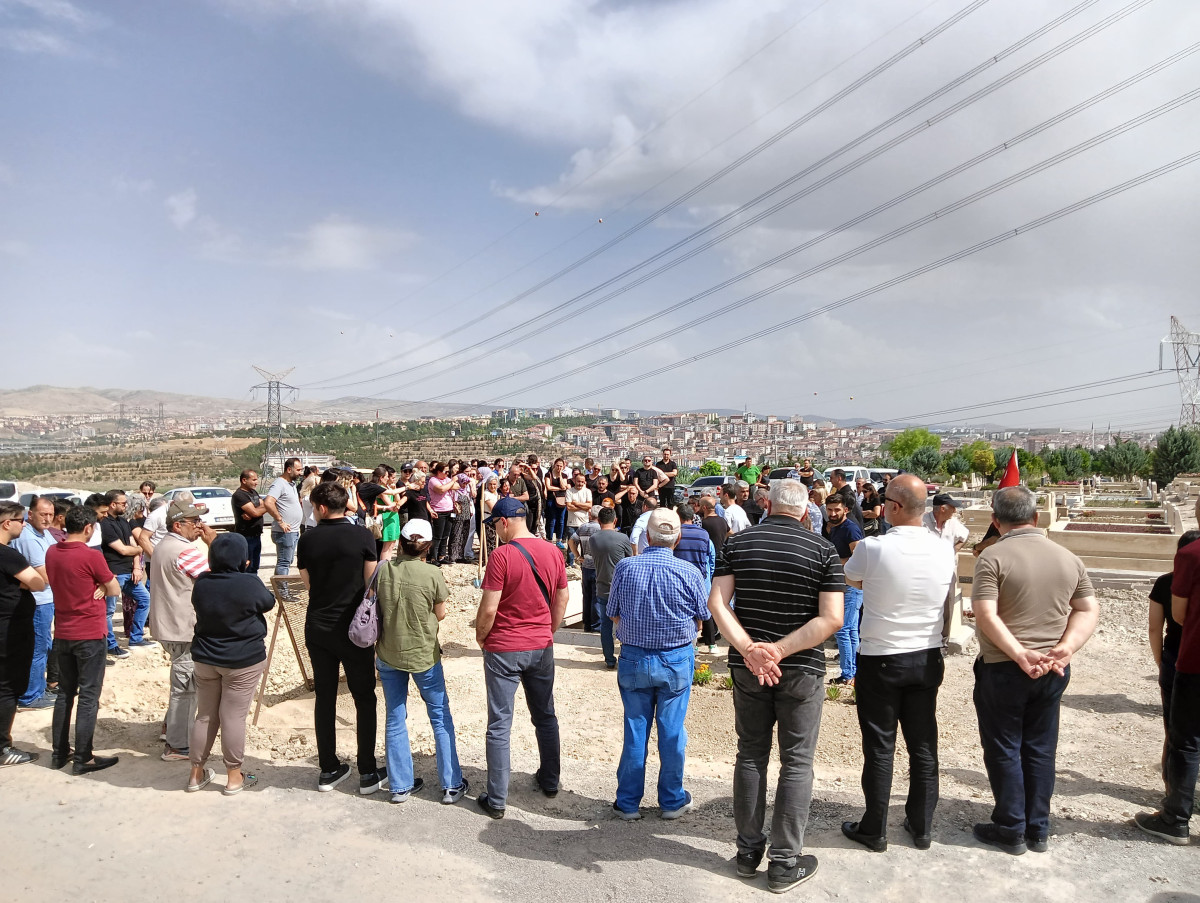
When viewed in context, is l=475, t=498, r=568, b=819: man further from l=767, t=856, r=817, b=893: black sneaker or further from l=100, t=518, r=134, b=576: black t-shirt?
l=100, t=518, r=134, b=576: black t-shirt

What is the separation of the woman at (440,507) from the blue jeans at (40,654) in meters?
6.28

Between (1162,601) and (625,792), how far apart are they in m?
3.62

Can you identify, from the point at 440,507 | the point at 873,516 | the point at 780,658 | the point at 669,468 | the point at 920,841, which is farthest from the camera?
the point at 669,468

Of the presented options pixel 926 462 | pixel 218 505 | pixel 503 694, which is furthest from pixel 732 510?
pixel 926 462

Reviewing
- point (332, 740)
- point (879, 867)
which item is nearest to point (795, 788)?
point (879, 867)

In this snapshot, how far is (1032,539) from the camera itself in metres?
4.36

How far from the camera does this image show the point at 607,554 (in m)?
8.41

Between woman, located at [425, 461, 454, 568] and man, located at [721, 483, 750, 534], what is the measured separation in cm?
532

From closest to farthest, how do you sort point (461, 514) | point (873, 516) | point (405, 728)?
point (405, 728) < point (873, 516) < point (461, 514)

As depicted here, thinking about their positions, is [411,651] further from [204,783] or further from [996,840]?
[996,840]

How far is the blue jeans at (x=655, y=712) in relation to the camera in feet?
15.4

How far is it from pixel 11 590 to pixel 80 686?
0.89m

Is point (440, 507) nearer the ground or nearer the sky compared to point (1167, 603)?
nearer the sky

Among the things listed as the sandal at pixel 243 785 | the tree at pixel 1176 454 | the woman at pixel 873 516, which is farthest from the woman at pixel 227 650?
the tree at pixel 1176 454
